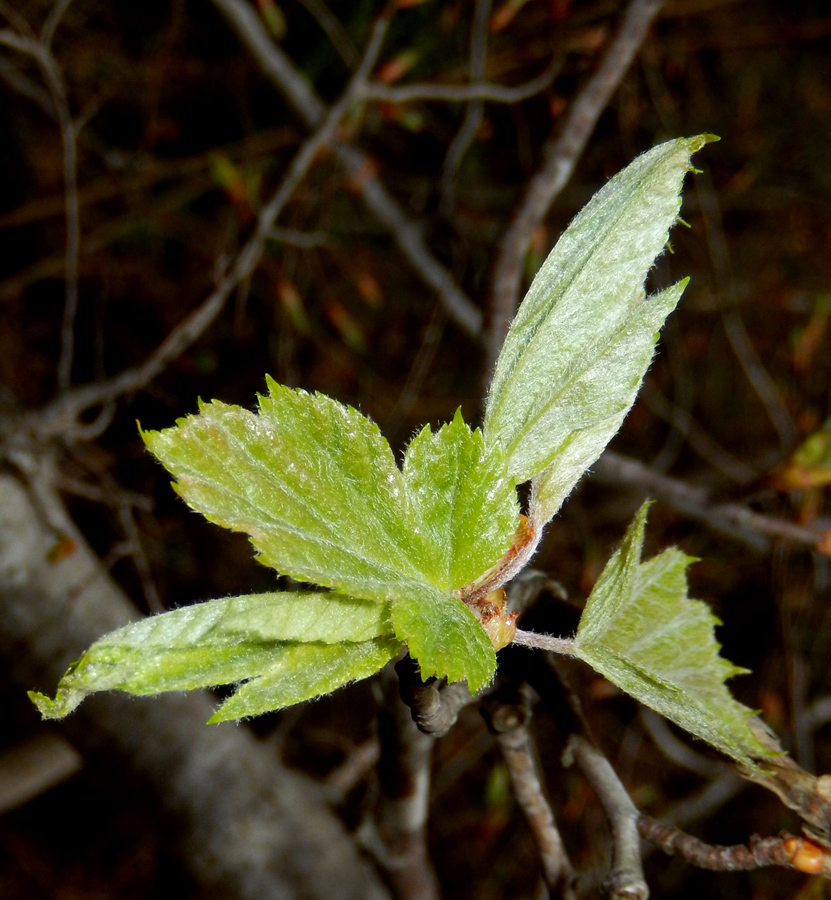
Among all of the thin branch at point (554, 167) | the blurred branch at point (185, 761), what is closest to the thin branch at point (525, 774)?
the thin branch at point (554, 167)

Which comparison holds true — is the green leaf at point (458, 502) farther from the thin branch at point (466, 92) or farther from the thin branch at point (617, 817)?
the thin branch at point (466, 92)

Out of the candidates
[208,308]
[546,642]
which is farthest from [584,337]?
[208,308]

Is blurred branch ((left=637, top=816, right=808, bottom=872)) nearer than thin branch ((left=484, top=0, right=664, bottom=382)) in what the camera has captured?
Yes

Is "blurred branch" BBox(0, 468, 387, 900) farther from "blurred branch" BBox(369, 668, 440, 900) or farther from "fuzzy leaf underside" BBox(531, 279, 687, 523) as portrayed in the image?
"fuzzy leaf underside" BBox(531, 279, 687, 523)

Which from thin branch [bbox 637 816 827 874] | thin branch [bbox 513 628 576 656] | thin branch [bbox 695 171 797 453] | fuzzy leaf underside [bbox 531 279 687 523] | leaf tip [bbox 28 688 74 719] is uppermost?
leaf tip [bbox 28 688 74 719]

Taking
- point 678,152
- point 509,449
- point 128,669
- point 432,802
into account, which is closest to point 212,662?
point 128,669

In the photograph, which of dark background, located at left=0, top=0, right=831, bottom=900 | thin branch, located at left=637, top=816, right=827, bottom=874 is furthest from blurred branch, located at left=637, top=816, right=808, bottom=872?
dark background, located at left=0, top=0, right=831, bottom=900

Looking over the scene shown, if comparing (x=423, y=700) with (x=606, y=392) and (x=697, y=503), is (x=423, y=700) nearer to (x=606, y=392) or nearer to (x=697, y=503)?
(x=606, y=392)
